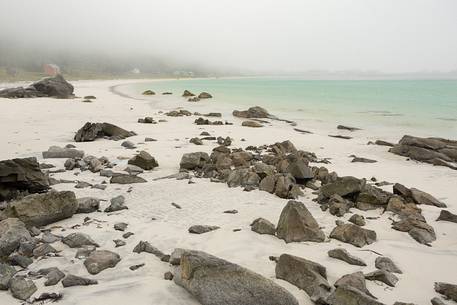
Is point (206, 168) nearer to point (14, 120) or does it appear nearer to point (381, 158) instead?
point (381, 158)

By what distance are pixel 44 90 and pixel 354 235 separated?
4422 centimetres

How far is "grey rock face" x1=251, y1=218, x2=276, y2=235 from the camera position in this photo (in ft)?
26.6

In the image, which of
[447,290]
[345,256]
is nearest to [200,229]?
[345,256]

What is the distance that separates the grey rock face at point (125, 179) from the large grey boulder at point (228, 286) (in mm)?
6008

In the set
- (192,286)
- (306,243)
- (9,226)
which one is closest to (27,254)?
(9,226)

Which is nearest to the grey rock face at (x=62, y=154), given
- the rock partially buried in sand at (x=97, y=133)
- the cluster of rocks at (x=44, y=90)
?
the rock partially buried in sand at (x=97, y=133)

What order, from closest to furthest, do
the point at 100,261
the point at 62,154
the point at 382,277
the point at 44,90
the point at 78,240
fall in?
the point at 382,277 → the point at 100,261 → the point at 78,240 → the point at 62,154 → the point at 44,90

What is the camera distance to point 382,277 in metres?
6.40

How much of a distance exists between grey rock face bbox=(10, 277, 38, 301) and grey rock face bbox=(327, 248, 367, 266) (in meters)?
4.69

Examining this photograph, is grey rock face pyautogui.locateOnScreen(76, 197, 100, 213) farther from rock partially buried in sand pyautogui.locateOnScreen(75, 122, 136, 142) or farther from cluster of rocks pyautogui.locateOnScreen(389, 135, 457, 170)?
cluster of rocks pyautogui.locateOnScreen(389, 135, 457, 170)

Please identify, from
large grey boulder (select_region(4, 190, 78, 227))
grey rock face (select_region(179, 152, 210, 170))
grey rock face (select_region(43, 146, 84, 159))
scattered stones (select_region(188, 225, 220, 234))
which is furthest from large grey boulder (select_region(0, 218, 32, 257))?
grey rock face (select_region(43, 146, 84, 159))

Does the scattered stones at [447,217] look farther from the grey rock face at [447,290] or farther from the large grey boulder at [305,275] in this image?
the large grey boulder at [305,275]

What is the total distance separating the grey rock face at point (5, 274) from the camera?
5770 millimetres

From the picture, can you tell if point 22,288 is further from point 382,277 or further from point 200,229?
point 382,277
